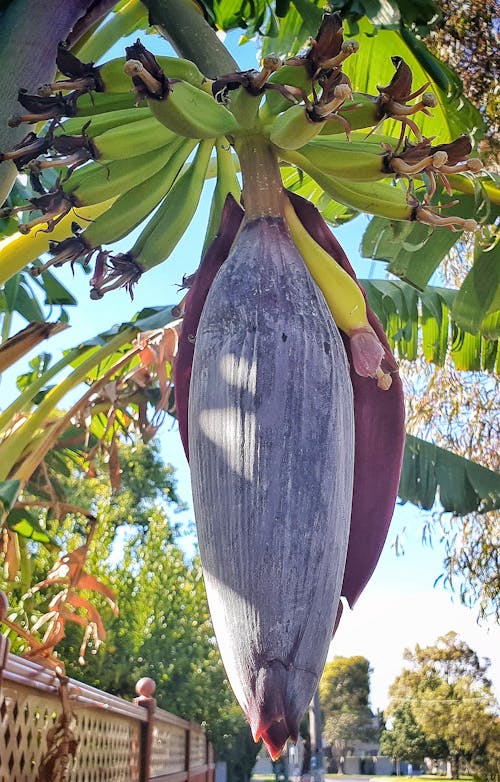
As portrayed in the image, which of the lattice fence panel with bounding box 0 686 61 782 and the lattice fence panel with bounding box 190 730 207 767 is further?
the lattice fence panel with bounding box 190 730 207 767

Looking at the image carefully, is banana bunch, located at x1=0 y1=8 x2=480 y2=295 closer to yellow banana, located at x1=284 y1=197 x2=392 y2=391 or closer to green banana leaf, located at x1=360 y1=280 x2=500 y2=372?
yellow banana, located at x1=284 y1=197 x2=392 y2=391

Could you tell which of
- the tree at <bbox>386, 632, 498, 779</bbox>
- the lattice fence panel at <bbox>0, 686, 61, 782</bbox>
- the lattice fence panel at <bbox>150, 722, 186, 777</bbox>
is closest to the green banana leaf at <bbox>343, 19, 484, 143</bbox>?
the lattice fence panel at <bbox>0, 686, 61, 782</bbox>

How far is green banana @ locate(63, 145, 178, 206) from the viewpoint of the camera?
47 cm

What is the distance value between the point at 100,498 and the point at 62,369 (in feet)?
27.3

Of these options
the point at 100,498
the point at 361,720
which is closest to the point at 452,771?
the point at 361,720

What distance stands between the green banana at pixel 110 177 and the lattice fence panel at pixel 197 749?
5.13 metres

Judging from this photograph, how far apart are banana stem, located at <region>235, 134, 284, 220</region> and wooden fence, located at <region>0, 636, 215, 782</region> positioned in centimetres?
99

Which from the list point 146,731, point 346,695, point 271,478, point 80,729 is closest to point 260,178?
point 271,478

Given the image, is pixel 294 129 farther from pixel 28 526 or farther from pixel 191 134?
pixel 28 526

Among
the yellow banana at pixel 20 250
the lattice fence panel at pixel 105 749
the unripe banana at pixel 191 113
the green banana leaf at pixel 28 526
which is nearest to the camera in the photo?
the unripe banana at pixel 191 113

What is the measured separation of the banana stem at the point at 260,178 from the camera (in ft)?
1.37

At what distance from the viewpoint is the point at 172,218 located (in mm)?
549

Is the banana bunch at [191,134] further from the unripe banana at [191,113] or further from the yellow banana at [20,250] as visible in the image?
the yellow banana at [20,250]

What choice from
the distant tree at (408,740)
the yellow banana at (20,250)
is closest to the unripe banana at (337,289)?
the yellow banana at (20,250)
